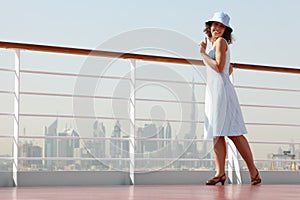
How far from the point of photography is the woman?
2.72m

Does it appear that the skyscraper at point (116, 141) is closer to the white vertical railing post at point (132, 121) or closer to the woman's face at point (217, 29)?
the white vertical railing post at point (132, 121)

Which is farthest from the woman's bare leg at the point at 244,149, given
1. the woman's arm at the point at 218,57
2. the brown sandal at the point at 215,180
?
the woman's arm at the point at 218,57

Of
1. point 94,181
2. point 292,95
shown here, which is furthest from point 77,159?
point 292,95

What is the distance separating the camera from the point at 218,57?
271 cm

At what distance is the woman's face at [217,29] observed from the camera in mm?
2773

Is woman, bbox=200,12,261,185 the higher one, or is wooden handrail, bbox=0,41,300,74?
wooden handrail, bbox=0,41,300,74

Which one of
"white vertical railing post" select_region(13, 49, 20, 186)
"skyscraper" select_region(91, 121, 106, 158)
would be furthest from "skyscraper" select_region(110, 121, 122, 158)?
"white vertical railing post" select_region(13, 49, 20, 186)

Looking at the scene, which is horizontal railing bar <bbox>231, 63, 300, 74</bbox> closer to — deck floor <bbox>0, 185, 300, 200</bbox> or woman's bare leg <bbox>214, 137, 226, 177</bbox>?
woman's bare leg <bbox>214, 137, 226, 177</bbox>

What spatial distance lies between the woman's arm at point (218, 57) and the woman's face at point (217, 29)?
0.05 m

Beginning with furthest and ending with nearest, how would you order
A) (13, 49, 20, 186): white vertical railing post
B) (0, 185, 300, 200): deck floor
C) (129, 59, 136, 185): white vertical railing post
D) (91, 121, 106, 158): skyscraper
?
(91, 121, 106, 158): skyscraper → (129, 59, 136, 185): white vertical railing post → (13, 49, 20, 186): white vertical railing post → (0, 185, 300, 200): deck floor

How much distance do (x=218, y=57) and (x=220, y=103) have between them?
21cm

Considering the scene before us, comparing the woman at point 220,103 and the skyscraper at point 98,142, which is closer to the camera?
the woman at point 220,103

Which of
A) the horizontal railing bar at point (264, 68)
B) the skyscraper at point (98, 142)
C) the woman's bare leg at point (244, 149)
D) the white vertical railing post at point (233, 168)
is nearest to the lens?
the woman's bare leg at point (244, 149)

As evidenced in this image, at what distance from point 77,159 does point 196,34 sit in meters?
2.66
